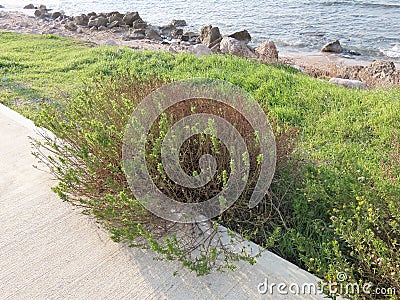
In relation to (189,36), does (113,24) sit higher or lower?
higher

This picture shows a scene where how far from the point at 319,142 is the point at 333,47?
434 inches

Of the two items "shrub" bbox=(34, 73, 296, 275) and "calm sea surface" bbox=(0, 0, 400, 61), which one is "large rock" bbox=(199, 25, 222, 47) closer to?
"calm sea surface" bbox=(0, 0, 400, 61)

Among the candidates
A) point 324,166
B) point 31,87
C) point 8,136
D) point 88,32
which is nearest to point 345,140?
point 324,166

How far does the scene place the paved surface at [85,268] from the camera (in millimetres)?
2467

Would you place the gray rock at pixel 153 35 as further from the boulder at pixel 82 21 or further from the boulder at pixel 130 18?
the boulder at pixel 82 21

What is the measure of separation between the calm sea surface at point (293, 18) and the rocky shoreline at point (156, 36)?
1.26 metres

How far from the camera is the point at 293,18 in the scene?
19.0 m

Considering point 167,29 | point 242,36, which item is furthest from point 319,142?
point 167,29

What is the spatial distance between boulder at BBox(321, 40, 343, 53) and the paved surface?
41.9 ft

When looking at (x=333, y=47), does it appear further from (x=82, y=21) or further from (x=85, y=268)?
(x=85, y=268)

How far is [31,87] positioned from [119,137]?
4177mm

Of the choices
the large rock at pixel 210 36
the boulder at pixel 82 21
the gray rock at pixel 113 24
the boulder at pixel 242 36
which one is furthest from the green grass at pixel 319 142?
the boulder at pixel 82 21

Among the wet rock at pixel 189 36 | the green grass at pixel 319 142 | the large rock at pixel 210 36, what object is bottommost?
the wet rock at pixel 189 36

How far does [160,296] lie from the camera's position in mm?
2426
